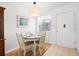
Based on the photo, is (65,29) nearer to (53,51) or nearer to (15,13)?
(53,51)

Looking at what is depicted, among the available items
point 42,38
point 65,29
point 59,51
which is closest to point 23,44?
point 42,38

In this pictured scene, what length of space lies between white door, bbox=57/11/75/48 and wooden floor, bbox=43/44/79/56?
0.37ft

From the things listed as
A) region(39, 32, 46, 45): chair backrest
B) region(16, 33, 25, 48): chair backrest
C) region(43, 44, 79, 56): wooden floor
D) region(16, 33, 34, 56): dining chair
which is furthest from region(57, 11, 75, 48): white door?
region(16, 33, 25, 48): chair backrest

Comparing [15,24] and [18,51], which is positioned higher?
[15,24]

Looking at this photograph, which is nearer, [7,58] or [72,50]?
[7,58]

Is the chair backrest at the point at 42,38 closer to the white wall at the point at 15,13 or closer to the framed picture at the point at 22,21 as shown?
the white wall at the point at 15,13

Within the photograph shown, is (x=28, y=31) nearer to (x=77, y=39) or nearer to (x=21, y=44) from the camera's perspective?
(x=21, y=44)

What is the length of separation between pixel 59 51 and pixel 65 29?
20.5 inches

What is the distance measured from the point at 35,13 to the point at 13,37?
0.72 meters

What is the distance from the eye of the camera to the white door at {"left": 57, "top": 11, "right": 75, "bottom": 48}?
2635mm

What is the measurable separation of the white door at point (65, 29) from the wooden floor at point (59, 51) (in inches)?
4.4

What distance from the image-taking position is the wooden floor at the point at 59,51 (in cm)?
250

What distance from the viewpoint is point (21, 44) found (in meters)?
2.62

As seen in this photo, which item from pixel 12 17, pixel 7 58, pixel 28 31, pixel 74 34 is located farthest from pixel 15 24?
pixel 74 34
